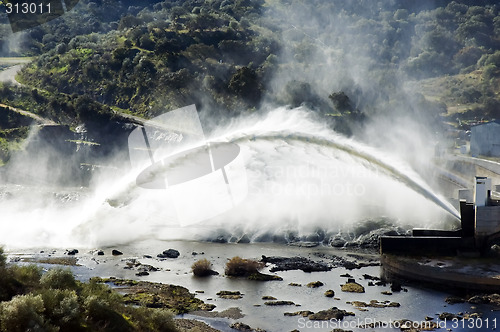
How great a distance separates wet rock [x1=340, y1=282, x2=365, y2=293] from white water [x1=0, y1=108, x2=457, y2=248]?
15.8m

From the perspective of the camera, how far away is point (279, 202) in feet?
265

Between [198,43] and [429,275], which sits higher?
[198,43]

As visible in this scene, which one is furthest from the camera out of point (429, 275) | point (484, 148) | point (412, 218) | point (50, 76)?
point (50, 76)

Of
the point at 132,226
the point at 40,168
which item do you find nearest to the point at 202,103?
the point at 40,168

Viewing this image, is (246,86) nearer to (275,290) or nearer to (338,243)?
(338,243)

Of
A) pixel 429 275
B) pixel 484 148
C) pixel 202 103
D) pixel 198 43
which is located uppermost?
pixel 198 43

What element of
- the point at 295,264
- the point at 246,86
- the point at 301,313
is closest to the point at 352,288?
the point at 301,313

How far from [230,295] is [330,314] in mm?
8643

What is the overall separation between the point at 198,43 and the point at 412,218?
3806 inches

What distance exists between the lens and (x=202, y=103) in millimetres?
132750

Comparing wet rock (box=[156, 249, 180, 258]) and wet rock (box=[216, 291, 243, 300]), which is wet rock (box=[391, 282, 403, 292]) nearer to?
wet rock (box=[216, 291, 243, 300])

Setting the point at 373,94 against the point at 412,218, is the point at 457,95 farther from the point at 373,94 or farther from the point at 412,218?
the point at 412,218

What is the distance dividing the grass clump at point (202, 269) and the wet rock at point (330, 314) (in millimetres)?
13544

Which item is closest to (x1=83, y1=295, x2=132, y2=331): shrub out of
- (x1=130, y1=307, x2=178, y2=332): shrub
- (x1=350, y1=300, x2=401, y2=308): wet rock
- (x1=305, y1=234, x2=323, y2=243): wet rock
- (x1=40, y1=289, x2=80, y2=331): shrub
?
(x1=40, y1=289, x2=80, y2=331): shrub
